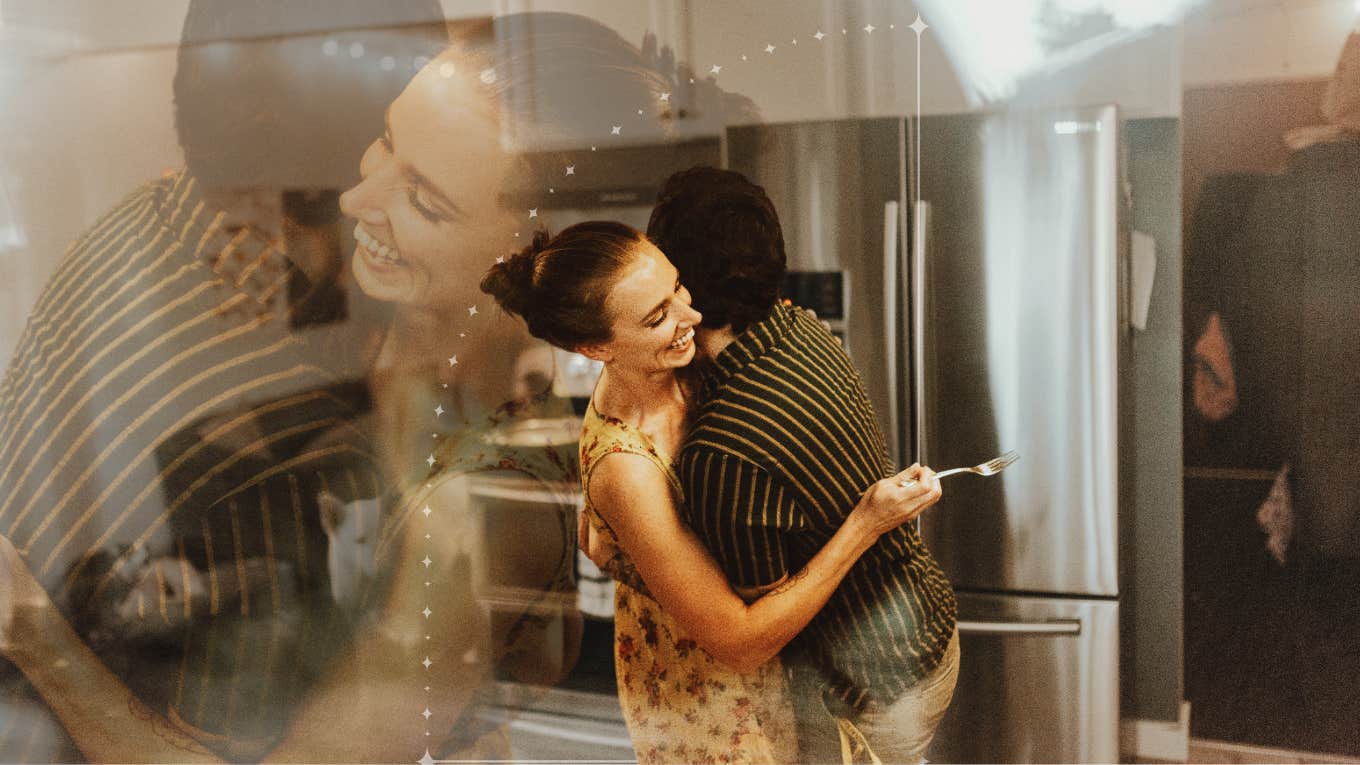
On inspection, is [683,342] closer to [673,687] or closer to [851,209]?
[851,209]

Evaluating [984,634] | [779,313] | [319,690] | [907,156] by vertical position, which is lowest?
[319,690]

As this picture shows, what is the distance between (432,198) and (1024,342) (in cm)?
65

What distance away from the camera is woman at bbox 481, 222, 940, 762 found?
0.93 m

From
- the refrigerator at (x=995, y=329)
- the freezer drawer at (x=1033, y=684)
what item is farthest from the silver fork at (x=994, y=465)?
the freezer drawer at (x=1033, y=684)

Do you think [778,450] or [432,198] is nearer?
[778,450]

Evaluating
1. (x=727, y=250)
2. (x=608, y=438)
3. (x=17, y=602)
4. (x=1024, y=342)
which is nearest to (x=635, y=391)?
(x=608, y=438)

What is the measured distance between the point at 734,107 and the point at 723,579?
0.46m

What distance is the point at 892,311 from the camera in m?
0.98

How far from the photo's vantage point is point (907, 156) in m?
0.97

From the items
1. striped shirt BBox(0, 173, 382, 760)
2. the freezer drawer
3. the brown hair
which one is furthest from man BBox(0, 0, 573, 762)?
the freezer drawer

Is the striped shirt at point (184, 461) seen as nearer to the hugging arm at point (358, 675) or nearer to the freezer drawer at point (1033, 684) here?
the hugging arm at point (358, 675)

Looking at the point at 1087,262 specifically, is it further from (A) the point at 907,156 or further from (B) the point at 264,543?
(B) the point at 264,543

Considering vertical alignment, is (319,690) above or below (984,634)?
below

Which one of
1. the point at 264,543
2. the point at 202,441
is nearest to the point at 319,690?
the point at 264,543
